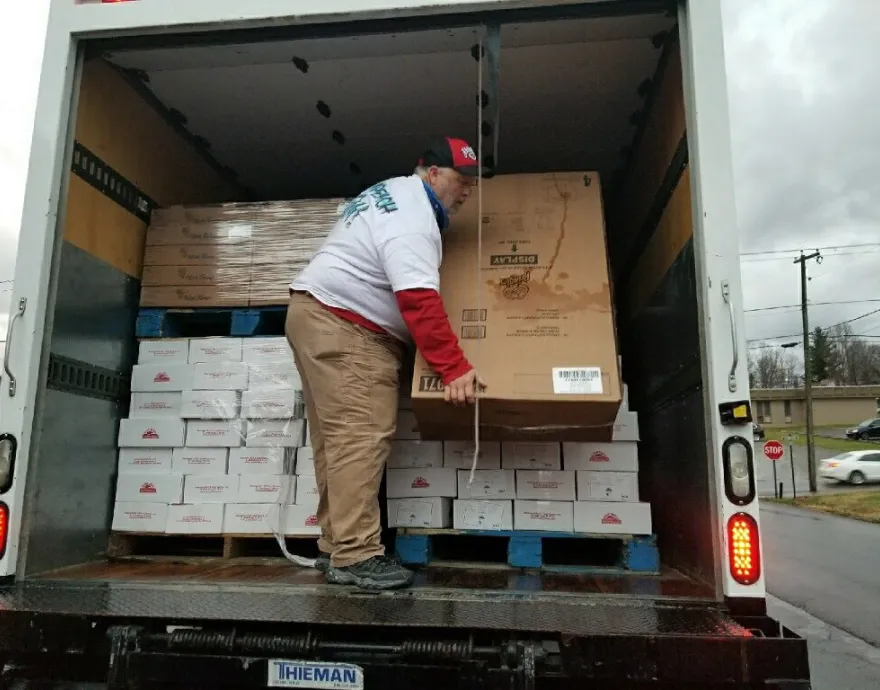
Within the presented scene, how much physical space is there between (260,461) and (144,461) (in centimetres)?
56

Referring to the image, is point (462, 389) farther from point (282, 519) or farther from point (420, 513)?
point (282, 519)

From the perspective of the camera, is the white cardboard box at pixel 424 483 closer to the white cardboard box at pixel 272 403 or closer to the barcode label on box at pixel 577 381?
the white cardboard box at pixel 272 403

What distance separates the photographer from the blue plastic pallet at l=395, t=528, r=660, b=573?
2.91 m

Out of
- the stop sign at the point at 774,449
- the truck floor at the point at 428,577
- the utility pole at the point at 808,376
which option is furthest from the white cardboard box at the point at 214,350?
the utility pole at the point at 808,376

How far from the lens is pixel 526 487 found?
3.08 metres

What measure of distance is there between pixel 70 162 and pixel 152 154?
1.00m

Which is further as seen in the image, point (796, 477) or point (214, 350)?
point (796, 477)

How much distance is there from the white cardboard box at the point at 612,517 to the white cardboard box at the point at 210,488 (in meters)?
1.57

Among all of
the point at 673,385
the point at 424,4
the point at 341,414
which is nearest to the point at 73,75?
the point at 424,4

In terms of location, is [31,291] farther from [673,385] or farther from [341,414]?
[673,385]

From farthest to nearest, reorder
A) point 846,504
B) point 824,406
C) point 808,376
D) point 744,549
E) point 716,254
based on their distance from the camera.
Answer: point 824,406, point 808,376, point 846,504, point 716,254, point 744,549

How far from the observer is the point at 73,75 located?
8.86 ft

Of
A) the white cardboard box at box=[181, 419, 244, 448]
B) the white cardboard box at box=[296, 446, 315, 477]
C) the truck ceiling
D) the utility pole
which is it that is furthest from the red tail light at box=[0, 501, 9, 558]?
the utility pole

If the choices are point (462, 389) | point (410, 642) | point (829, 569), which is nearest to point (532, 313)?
point (462, 389)
